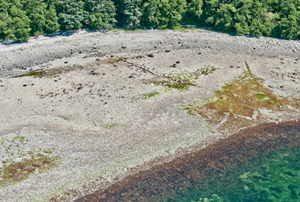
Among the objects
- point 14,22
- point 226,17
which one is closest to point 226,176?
point 226,17

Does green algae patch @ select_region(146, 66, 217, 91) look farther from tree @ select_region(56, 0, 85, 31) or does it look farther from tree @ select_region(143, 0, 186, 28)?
tree @ select_region(56, 0, 85, 31)

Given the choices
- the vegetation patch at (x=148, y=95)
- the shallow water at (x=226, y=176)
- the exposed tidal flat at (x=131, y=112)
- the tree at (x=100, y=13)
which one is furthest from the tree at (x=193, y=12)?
the shallow water at (x=226, y=176)

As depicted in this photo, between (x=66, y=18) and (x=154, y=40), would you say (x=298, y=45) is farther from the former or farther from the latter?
(x=66, y=18)

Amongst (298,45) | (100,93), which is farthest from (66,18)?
(298,45)

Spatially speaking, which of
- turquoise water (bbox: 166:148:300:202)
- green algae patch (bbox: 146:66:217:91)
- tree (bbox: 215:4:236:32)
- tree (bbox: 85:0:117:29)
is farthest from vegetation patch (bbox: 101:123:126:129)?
tree (bbox: 215:4:236:32)

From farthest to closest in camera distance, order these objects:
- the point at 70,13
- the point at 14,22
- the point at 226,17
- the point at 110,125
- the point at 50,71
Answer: the point at 226,17
the point at 70,13
the point at 14,22
the point at 50,71
the point at 110,125

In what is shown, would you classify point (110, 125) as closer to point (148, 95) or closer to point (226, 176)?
point (148, 95)
